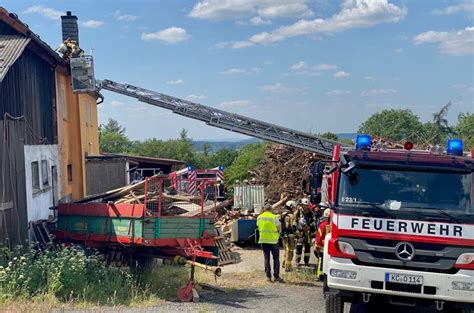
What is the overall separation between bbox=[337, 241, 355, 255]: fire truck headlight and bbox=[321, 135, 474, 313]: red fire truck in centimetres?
1

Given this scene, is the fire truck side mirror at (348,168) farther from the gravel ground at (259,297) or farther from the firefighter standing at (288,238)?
the firefighter standing at (288,238)

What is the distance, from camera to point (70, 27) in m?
22.4

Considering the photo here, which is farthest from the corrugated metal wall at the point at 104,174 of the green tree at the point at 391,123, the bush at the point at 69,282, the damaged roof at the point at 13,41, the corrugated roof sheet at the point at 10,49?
the green tree at the point at 391,123

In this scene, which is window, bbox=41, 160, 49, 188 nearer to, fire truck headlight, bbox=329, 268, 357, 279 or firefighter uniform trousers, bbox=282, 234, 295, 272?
firefighter uniform trousers, bbox=282, 234, 295, 272

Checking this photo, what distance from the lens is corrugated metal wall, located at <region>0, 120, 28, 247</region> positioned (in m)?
11.1

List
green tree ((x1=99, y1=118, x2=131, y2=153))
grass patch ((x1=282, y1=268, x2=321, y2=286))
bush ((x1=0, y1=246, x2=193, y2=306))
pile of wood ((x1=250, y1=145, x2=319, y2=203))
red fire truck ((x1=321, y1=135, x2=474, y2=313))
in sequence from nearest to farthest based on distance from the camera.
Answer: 1. red fire truck ((x1=321, y1=135, x2=474, y2=313))
2. bush ((x1=0, y1=246, x2=193, y2=306))
3. grass patch ((x1=282, y1=268, x2=321, y2=286))
4. pile of wood ((x1=250, y1=145, x2=319, y2=203))
5. green tree ((x1=99, y1=118, x2=131, y2=153))

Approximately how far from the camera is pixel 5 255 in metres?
10.5

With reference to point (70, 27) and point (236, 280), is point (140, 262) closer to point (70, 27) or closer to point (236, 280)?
point (236, 280)

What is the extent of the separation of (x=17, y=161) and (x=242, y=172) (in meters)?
34.9

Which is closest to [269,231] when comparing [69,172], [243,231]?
[243,231]

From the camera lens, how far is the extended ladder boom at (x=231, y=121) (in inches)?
1025

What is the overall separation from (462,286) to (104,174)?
16693 millimetres

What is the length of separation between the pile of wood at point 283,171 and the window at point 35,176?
12779 mm

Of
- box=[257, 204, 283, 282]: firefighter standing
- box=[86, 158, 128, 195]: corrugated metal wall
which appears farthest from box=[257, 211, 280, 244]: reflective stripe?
box=[86, 158, 128, 195]: corrugated metal wall
